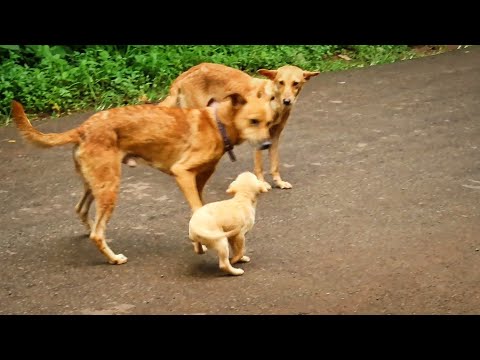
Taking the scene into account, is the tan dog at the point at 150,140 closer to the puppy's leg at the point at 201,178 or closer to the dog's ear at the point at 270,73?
the puppy's leg at the point at 201,178

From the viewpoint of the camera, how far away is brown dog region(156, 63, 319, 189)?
7.68m

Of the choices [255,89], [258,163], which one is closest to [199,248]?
[258,163]

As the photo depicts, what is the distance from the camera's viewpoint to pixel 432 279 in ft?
18.8

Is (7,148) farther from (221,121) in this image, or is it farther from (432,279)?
(432,279)

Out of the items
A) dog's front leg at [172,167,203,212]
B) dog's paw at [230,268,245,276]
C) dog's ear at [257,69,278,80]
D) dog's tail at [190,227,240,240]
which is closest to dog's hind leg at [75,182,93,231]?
dog's front leg at [172,167,203,212]

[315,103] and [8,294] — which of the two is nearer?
[8,294]

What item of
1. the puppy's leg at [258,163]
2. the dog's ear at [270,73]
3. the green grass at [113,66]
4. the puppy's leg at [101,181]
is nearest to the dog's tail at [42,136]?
the puppy's leg at [101,181]

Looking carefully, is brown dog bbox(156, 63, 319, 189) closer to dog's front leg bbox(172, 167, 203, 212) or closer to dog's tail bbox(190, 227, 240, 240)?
dog's front leg bbox(172, 167, 203, 212)

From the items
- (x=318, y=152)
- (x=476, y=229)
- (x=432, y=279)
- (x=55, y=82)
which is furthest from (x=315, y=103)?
(x=432, y=279)

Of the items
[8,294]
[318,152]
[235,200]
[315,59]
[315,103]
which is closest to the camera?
[8,294]

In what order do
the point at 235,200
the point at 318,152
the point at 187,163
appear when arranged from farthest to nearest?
the point at 318,152 → the point at 187,163 → the point at 235,200

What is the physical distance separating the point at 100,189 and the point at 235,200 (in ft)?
3.51

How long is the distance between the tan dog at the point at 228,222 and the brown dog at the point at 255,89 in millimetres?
1820

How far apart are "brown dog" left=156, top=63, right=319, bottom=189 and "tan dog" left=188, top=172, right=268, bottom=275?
1.82 metres
